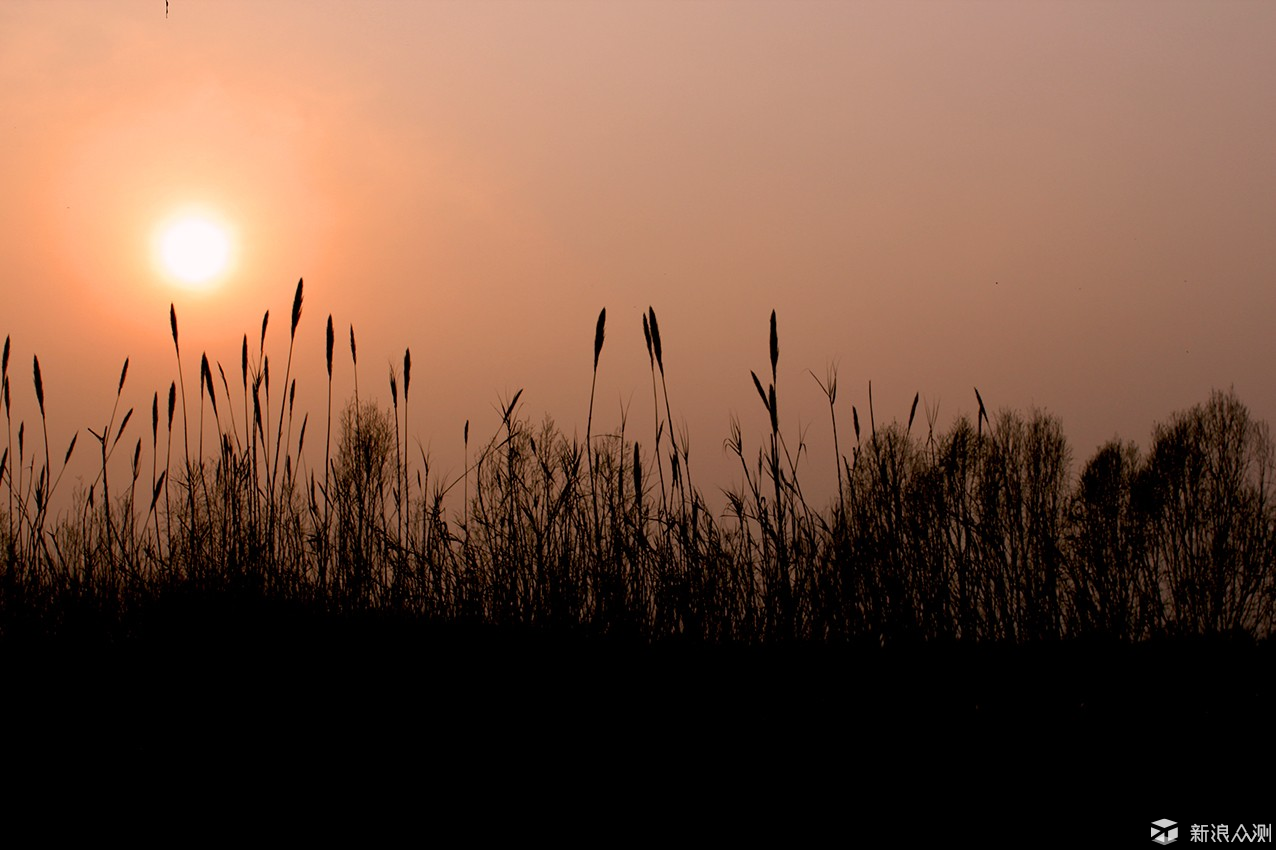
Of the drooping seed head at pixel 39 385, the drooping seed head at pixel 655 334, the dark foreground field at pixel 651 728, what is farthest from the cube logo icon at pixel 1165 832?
the drooping seed head at pixel 39 385

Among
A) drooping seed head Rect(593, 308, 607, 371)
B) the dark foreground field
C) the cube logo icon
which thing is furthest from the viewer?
drooping seed head Rect(593, 308, 607, 371)

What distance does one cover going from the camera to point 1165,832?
1531 millimetres

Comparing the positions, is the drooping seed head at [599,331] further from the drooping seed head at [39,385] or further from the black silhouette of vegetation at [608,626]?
the drooping seed head at [39,385]

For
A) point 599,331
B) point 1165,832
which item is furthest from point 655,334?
point 1165,832

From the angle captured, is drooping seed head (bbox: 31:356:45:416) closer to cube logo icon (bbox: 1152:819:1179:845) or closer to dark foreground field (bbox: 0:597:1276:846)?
dark foreground field (bbox: 0:597:1276:846)

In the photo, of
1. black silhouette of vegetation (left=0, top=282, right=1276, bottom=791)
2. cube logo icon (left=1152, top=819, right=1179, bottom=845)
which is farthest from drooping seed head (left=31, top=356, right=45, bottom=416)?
cube logo icon (left=1152, top=819, right=1179, bottom=845)

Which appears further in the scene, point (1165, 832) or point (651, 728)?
point (651, 728)

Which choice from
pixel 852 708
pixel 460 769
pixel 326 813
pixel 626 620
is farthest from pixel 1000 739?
pixel 626 620

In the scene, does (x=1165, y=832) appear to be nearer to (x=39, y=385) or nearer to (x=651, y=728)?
(x=651, y=728)

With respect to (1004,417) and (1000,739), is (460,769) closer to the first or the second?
(1000,739)

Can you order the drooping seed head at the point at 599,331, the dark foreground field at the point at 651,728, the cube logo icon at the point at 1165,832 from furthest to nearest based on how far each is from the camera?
the drooping seed head at the point at 599,331, the dark foreground field at the point at 651,728, the cube logo icon at the point at 1165,832

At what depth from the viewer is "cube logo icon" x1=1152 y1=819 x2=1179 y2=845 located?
151 centimetres

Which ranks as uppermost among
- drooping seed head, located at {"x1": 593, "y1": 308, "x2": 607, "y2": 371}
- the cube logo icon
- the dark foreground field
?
drooping seed head, located at {"x1": 593, "y1": 308, "x2": 607, "y2": 371}

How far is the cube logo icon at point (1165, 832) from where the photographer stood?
1.51m
